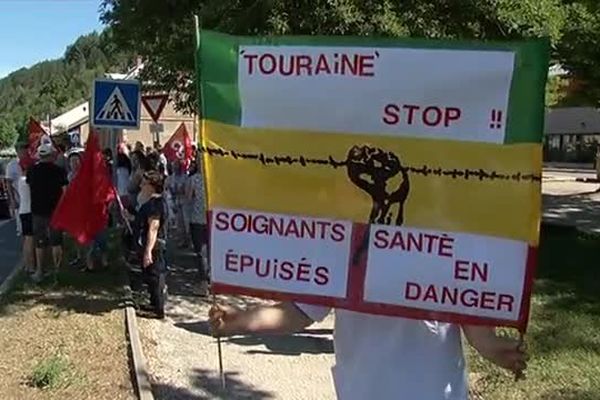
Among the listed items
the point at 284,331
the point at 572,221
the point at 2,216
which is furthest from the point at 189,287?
the point at 2,216

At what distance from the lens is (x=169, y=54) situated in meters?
11.0

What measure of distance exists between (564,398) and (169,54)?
699cm

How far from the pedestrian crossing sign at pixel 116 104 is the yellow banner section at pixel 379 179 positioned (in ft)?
26.6

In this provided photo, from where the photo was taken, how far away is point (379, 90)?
9.14 feet

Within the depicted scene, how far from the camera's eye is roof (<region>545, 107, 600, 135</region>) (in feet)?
200

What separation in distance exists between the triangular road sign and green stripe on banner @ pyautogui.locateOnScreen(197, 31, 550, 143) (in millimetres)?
8173

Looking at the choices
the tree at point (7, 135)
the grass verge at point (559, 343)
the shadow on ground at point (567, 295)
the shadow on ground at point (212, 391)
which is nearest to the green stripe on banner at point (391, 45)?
the grass verge at point (559, 343)

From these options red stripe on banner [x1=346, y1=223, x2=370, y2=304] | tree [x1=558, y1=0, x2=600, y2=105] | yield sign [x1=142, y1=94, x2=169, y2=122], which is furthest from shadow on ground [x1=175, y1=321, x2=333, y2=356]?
tree [x1=558, y1=0, x2=600, y2=105]

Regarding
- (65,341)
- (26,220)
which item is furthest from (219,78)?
(26,220)

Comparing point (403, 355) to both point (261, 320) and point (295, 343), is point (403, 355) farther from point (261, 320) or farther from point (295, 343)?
point (295, 343)

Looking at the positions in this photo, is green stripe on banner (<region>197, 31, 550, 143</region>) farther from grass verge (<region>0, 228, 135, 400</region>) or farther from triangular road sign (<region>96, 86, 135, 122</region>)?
triangular road sign (<region>96, 86, 135, 122</region>)

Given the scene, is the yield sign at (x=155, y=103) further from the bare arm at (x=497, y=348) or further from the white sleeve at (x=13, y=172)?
the bare arm at (x=497, y=348)

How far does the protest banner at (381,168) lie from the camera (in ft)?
8.95

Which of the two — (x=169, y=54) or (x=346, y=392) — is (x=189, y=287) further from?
(x=346, y=392)
